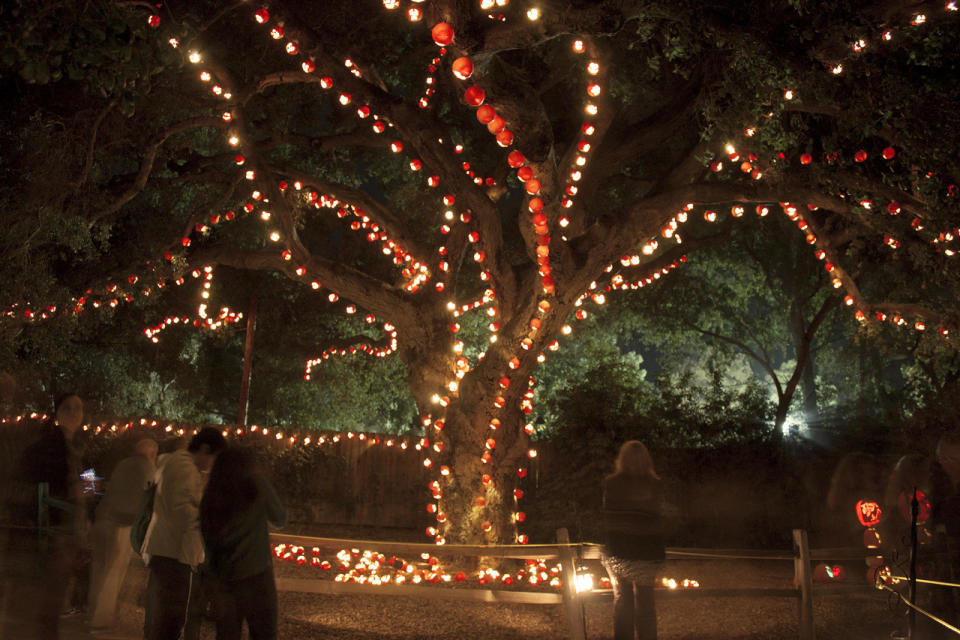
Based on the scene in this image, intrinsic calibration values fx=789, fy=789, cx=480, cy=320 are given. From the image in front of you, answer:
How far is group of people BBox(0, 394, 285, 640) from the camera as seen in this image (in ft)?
15.1

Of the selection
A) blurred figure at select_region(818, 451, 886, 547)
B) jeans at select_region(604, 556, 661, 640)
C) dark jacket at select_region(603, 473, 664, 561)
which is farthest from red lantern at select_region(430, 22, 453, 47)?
blurred figure at select_region(818, 451, 886, 547)

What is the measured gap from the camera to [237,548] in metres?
4.58

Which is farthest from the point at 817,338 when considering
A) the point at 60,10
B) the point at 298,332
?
the point at 60,10

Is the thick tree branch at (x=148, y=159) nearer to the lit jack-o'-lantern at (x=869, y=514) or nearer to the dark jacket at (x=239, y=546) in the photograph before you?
the dark jacket at (x=239, y=546)

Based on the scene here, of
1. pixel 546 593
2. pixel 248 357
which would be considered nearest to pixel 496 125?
pixel 546 593

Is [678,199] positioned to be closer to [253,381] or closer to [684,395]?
[684,395]

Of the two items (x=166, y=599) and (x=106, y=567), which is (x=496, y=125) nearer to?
(x=166, y=599)

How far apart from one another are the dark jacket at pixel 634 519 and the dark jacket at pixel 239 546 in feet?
8.35

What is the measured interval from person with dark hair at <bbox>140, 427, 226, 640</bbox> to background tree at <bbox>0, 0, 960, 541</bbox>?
2562mm

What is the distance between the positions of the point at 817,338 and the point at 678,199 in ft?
52.6

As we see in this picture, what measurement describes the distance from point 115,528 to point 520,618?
3.83 metres

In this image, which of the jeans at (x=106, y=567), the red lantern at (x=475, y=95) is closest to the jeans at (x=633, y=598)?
the jeans at (x=106, y=567)

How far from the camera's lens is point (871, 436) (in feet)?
48.3

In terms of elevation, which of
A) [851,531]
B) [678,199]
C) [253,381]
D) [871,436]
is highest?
[678,199]
